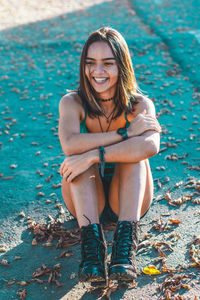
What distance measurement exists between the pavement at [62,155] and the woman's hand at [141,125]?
814 mm

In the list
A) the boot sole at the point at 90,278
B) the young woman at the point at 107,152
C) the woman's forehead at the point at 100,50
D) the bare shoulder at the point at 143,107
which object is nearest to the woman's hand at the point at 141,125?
the young woman at the point at 107,152

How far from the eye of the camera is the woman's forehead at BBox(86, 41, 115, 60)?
2896 millimetres

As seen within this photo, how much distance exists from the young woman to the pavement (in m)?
0.28

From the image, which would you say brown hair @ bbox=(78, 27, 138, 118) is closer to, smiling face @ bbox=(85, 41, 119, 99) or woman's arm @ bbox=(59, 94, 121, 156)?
smiling face @ bbox=(85, 41, 119, 99)

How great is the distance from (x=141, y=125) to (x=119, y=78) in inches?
16.6

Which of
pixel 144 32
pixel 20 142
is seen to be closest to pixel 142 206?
pixel 20 142

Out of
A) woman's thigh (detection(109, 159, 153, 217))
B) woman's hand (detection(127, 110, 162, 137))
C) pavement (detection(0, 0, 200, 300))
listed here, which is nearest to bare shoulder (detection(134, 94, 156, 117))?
woman's hand (detection(127, 110, 162, 137))

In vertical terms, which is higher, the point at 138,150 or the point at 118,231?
the point at 138,150

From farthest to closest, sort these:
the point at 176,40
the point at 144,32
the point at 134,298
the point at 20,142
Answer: the point at 144,32 → the point at 176,40 → the point at 20,142 → the point at 134,298

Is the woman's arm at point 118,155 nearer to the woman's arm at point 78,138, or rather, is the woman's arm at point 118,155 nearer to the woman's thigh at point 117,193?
the woman's arm at point 78,138

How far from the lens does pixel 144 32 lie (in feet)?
29.9

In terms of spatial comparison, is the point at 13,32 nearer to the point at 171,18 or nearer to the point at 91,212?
the point at 171,18

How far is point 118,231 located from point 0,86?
4.69m

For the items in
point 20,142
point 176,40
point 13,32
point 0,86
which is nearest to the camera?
point 20,142
